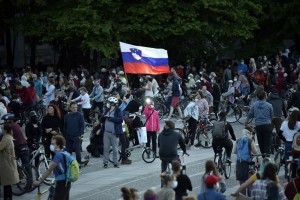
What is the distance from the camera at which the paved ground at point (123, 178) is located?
74.0 ft

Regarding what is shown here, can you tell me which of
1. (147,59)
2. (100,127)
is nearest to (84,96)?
(147,59)

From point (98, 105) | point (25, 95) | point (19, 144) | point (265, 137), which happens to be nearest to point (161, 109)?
point (98, 105)

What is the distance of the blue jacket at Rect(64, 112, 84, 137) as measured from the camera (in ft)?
83.1

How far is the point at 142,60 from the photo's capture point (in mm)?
32281

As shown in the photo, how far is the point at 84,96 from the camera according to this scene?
3388 cm

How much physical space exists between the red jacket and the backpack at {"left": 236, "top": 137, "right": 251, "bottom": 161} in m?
15.9

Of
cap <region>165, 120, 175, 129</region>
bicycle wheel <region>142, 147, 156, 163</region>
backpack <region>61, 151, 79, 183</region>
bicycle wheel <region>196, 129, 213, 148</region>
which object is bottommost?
bicycle wheel <region>142, 147, 156, 163</region>

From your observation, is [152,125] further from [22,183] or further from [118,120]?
[22,183]

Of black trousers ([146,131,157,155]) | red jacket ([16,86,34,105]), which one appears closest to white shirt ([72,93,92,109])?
red jacket ([16,86,34,105])

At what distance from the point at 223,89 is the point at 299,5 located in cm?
1044

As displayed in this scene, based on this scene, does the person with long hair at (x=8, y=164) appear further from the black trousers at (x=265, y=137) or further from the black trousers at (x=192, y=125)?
the black trousers at (x=192, y=125)

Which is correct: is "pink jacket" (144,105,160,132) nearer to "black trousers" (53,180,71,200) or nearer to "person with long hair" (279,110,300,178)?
"person with long hair" (279,110,300,178)

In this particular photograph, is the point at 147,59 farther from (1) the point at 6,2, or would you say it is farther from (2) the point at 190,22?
(1) the point at 6,2

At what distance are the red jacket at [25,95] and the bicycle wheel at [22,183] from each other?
43.7 ft
